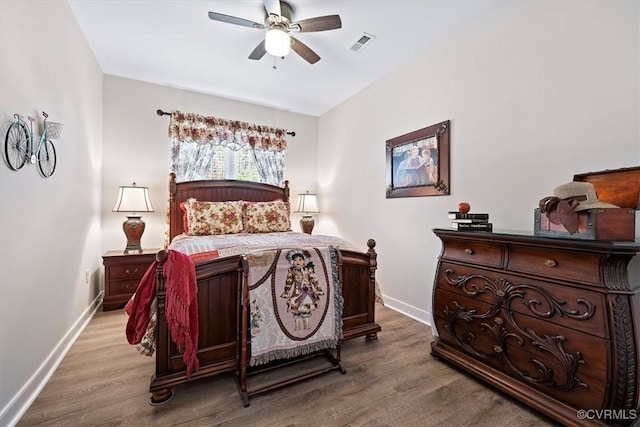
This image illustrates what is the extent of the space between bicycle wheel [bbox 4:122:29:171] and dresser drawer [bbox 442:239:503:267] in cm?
275

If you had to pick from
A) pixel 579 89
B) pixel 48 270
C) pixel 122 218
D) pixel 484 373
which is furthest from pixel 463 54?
pixel 122 218

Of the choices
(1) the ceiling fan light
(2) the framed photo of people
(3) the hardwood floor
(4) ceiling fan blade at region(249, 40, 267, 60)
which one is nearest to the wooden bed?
(3) the hardwood floor

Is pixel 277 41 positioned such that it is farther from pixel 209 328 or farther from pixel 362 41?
pixel 209 328

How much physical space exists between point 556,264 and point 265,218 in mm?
2821

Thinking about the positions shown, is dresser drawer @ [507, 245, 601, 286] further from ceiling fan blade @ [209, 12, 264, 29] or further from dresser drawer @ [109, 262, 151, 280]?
dresser drawer @ [109, 262, 151, 280]

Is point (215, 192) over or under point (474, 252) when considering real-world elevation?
over

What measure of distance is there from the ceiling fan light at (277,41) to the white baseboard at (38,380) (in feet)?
9.19

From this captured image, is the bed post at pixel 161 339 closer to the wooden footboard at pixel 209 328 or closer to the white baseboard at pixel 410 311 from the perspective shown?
the wooden footboard at pixel 209 328

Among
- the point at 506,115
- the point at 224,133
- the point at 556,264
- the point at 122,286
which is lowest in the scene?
the point at 122,286

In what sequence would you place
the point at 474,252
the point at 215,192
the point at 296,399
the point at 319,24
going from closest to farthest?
the point at 296,399
the point at 474,252
the point at 319,24
the point at 215,192

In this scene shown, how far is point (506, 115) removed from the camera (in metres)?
2.20

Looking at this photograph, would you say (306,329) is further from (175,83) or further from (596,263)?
(175,83)

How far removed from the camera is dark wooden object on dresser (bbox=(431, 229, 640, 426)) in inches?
50.4

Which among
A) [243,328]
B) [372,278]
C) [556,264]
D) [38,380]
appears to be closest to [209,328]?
[243,328]
